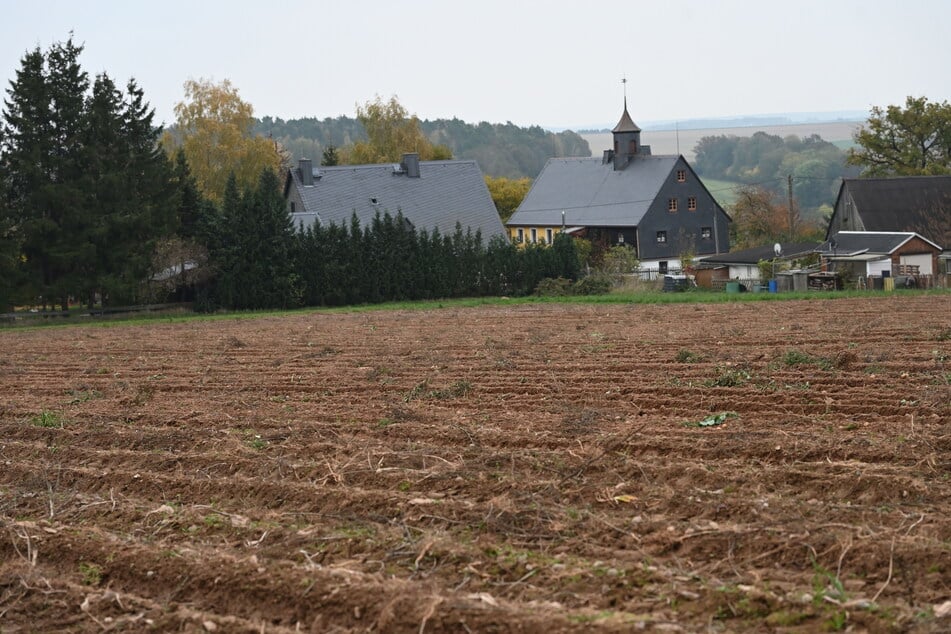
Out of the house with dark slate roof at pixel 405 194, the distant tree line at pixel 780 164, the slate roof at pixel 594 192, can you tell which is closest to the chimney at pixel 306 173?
the house with dark slate roof at pixel 405 194

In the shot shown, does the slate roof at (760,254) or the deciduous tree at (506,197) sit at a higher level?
the deciduous tree at (506,197)

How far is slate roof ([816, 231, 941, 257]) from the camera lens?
135 ft

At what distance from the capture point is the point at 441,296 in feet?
140

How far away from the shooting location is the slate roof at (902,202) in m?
48.5

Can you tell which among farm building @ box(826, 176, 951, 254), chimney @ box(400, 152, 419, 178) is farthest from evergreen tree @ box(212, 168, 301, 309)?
farm building @ box(826, 176, 951, 254)

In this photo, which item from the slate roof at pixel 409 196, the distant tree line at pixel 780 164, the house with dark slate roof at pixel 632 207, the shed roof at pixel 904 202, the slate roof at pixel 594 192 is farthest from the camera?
the distant tree line at pixel 780 164

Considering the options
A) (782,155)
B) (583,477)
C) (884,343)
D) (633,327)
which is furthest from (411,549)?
(782,155)

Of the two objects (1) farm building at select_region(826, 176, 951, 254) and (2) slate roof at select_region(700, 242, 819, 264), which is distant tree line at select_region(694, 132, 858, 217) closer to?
(1) farm building at select_region(826, 176, 951, 254)

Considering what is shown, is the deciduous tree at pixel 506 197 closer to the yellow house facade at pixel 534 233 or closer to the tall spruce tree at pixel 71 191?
the yellow house facade at pixel 534 233

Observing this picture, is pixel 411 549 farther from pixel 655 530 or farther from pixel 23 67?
pixel 23 67

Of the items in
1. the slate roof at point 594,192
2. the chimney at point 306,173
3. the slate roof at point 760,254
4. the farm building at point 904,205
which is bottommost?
the slate roof at point 760,254

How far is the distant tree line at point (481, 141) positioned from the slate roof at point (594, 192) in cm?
4449

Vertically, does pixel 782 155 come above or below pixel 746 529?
above

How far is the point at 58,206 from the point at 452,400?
2863 cm
